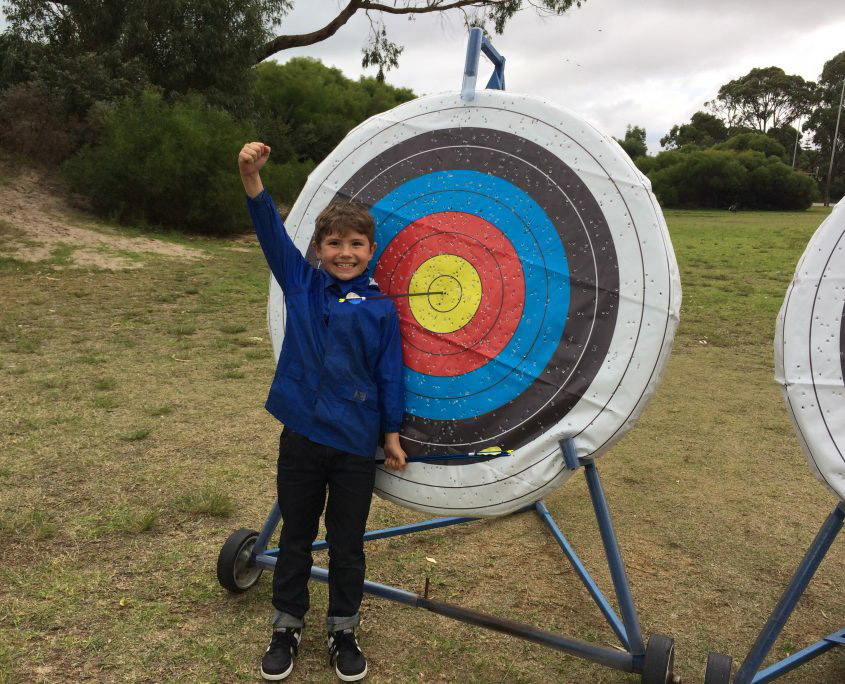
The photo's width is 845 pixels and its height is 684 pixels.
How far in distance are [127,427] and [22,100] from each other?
11247mm

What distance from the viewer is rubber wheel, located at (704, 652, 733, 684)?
1.66 meters

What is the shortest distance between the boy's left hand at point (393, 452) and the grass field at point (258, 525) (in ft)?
1.84

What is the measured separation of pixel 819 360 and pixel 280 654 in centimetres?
155

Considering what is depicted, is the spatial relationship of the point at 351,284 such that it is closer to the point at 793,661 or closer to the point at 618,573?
the point at 618,573

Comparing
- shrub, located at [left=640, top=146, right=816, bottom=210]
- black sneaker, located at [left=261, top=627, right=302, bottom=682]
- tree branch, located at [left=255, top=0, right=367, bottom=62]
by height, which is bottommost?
black sneaker, located at [left=261, top=627, right=302, bottom=682]

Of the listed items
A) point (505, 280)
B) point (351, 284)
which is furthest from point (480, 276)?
point (351, 284)

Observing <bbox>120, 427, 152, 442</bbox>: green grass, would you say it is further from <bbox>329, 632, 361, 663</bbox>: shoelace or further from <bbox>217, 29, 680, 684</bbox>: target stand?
<bbox>329, 632, 361, 663</bbox>: shoelace

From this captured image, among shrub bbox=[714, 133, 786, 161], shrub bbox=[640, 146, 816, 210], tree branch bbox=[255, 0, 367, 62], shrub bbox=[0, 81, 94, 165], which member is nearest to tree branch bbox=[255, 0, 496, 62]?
tree branch bbox=[255, 0, 367, 62]

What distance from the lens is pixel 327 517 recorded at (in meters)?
1.89

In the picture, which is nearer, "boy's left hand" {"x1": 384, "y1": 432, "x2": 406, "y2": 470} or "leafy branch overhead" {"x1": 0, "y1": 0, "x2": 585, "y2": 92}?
"boy's left hand" {"x1": 384, "y1": 432, "x2": 406, "y2": 470}

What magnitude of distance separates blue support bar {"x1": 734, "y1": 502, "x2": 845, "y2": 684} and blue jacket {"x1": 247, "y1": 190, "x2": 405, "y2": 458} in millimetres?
→ 1053

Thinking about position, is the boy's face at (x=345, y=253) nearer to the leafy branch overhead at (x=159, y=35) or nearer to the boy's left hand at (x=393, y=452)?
the boy's left hand at (x=393, y=452)

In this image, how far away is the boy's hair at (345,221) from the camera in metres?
1.90

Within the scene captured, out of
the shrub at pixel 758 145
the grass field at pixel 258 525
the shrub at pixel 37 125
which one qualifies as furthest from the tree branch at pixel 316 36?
the shrub at pixel 758 145
